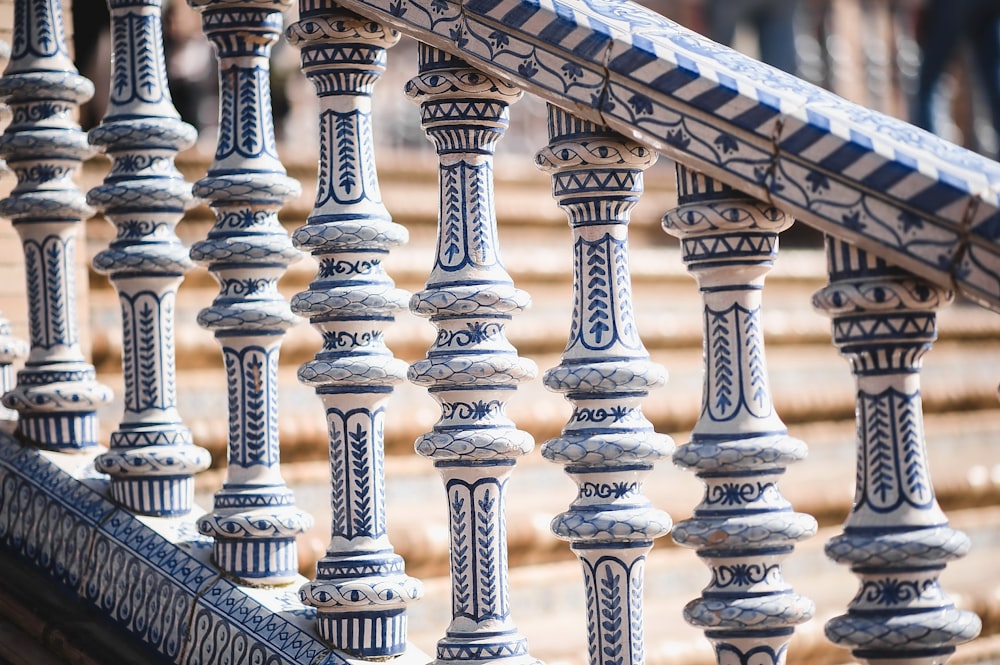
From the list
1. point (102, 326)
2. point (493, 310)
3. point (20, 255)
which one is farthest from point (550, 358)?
point (493, 310)

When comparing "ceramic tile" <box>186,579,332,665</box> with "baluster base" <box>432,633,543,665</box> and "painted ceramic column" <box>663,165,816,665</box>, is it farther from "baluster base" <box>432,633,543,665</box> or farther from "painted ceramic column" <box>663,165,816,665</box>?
"painted ceramic column" <box>663,165,816,665</box>

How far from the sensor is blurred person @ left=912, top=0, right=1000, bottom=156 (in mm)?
7711

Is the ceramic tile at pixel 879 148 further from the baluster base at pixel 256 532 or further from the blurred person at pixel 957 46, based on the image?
the blurred person at pixel 957 46

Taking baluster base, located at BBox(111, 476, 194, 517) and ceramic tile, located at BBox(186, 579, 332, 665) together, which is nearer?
ceramic tile, located at BBox(186, 579, 332, 665)

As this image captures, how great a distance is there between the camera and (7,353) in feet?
6.97

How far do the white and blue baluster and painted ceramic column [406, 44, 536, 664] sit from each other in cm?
53

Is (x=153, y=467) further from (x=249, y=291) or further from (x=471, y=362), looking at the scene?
(x=471, y=362)

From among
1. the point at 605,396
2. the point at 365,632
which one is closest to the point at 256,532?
the point at 365,632

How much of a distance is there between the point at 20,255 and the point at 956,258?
1.80m

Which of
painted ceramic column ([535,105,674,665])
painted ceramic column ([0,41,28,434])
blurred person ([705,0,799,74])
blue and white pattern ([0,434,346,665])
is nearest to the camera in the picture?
painted ceramic column ([535,105,674,665])

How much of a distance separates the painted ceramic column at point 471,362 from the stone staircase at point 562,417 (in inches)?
29.1

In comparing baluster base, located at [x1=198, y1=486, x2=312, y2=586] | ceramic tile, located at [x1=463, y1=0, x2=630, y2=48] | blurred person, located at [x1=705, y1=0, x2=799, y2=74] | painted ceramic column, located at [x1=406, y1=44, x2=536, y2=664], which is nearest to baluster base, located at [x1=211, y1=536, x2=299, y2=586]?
baluster base, located at [x1=198, y1=486, x2=312, y2=586]

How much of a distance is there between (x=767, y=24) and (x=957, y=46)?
289 cm

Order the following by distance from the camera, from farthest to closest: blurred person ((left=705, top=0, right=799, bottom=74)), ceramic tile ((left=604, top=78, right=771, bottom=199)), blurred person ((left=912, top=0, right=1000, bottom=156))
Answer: blurred person ((left=705, top=0, right=799, bottom=74))
blurred person ((left=912, top=0, right=1000, bottom=156))
ceramic tile ((left=604, top=78, right=771, bottom=199))
